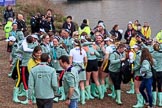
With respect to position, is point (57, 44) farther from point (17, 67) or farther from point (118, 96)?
point (118, 96)

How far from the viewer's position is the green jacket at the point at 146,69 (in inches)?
364

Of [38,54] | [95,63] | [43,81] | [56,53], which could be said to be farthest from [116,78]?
[43,81]

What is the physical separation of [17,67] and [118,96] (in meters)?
2.47

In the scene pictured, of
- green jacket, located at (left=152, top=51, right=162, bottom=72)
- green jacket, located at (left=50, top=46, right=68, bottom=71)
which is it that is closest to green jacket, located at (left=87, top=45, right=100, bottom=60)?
green jacket, located at (left=50, top=46, right=68, bottom=71)

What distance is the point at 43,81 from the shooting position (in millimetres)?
7238

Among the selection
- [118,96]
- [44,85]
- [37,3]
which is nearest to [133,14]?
[37,3]

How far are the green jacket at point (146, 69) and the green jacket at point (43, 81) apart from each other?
265 centimetres

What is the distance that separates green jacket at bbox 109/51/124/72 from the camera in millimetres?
9906

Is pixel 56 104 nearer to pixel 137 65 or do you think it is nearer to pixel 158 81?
pixel 137 65

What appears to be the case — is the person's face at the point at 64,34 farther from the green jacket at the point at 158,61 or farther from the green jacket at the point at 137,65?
the green jacket at the point at 158,61

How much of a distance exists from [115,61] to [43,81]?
3004mm

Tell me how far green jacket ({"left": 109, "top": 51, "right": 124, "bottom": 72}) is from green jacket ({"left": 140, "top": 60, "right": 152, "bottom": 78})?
724 mm

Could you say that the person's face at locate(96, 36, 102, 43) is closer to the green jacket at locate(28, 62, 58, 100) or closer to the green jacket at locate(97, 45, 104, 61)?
the green jacket at locate(97, 45, 104, 61)

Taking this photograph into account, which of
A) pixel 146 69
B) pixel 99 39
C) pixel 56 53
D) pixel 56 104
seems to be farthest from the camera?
pixel 99 39
